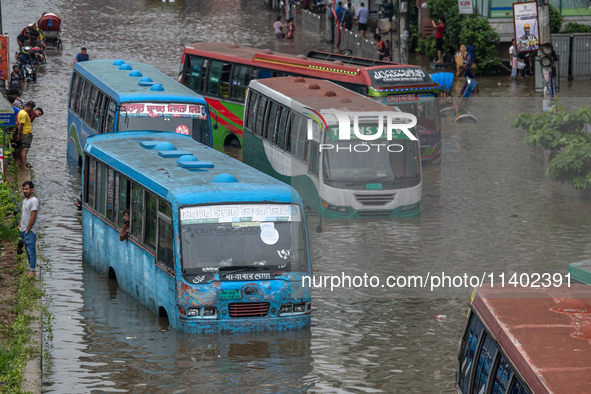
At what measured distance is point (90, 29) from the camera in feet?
167

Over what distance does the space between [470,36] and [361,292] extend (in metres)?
24.7

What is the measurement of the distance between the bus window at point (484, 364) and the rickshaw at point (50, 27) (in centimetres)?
3904

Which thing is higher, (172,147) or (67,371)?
(172,147)

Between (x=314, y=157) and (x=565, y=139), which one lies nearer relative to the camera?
(x=314, y=157)

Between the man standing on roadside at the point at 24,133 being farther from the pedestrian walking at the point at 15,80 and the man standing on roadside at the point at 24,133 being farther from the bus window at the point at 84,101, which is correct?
the pedestrian walking at the point at 15,80

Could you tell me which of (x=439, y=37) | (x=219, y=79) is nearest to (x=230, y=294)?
(x=219, y=79)

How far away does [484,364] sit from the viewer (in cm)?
743

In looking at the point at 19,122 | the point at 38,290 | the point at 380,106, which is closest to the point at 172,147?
the point at 38,290

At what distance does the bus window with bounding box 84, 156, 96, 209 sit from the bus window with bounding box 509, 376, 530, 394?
11177mm

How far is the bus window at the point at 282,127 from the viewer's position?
71.7 feet

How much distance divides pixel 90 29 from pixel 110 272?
122ft

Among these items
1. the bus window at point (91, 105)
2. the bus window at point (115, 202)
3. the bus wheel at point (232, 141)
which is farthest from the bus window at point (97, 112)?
the bus window at point (115, 202)

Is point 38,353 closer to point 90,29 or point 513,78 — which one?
point 513,78

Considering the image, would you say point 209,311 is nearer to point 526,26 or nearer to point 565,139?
point 565,139
